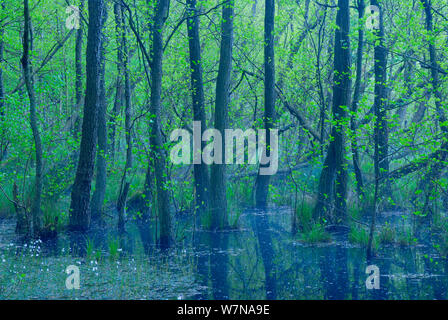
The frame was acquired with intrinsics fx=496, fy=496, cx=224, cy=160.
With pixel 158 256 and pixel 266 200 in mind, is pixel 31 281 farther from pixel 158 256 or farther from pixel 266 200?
pixel 266 200

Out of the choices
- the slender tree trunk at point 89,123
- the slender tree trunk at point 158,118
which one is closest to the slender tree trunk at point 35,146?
the slender tree trunk at point 89,123

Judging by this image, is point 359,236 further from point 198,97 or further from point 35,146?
point 35,146

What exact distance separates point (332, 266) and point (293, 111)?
16.9 ft

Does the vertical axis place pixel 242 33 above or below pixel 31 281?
above

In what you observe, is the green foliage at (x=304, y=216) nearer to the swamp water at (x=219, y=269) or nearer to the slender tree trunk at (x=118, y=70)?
the swamp water at (x=219, y=269)

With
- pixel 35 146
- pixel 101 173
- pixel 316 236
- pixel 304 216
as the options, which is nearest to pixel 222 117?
pixel 304 216

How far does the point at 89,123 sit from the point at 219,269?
4065mm

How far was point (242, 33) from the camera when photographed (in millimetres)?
13281

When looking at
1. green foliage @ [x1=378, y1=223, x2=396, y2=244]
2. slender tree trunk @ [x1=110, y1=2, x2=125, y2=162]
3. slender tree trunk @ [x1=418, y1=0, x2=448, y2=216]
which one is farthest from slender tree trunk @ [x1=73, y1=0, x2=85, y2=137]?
slender tree trunk @ [x1=418, y1=0, x2=448, y2=216]

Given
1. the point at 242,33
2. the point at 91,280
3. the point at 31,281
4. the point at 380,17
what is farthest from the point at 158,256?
the point at 242,33

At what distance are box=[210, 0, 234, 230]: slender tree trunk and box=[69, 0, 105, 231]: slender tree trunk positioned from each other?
2.43 metres

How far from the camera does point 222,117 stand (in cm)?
1038

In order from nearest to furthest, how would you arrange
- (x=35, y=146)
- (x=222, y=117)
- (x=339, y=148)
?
(x=35, y=146)
(x=339, y=148)
(x=222, y=117)

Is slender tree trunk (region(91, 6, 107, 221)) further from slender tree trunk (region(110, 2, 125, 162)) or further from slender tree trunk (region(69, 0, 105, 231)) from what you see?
slender tree trunk (region(69, 0, 105, 231))
